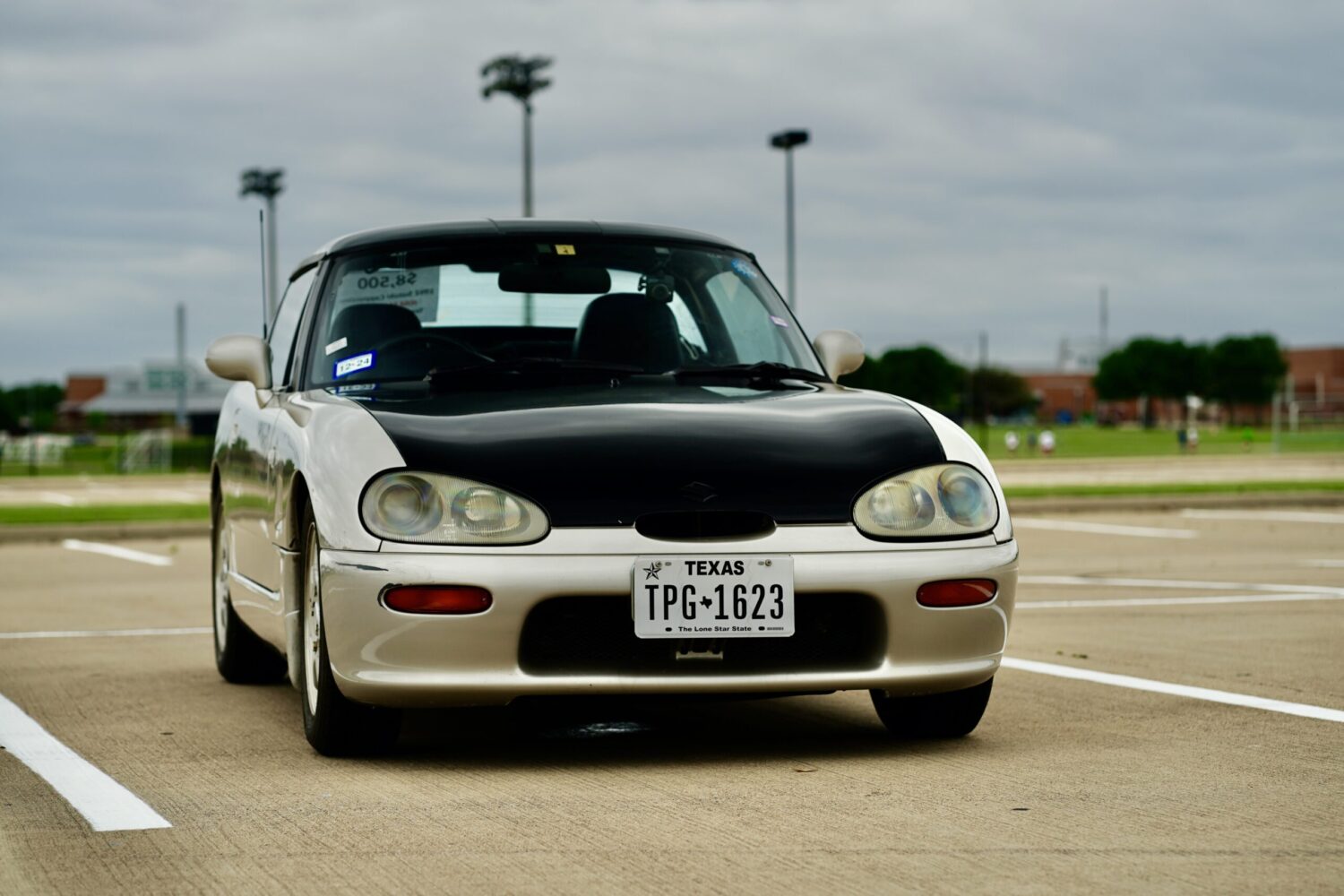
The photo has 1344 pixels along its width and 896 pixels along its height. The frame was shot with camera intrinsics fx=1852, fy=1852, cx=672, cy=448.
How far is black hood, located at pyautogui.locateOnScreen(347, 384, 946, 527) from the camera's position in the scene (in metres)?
4.86

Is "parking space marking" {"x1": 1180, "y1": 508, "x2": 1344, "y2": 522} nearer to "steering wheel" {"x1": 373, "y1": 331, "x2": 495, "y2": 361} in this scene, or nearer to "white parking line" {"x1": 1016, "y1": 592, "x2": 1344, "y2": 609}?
"white parking line" {"x1": 1016, "y1": 592, "x2": 1344, "y2": 609}

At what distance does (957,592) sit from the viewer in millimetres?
5078

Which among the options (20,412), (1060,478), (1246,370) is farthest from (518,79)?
(20,412)

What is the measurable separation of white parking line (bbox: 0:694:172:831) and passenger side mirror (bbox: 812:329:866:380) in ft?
9.29

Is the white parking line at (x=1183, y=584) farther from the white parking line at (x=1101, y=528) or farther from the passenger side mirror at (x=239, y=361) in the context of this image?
the passenger side mirror at (x=239, y=361)

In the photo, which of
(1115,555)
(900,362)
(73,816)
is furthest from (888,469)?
(900,362)

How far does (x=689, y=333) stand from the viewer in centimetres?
634

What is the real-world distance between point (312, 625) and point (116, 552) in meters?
11.9

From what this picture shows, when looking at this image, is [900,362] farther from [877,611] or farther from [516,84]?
[877,611]

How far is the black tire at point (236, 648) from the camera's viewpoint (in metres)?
7.18

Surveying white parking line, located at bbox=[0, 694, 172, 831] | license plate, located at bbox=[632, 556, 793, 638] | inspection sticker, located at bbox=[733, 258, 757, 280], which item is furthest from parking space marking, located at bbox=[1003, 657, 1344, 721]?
white parking line, located at bbox=[0, 694, 172, 831]

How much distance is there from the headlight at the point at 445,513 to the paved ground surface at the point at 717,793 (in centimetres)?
64

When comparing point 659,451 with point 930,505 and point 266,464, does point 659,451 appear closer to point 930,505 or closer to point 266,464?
point 930,505

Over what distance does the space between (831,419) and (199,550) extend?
40.2ft
